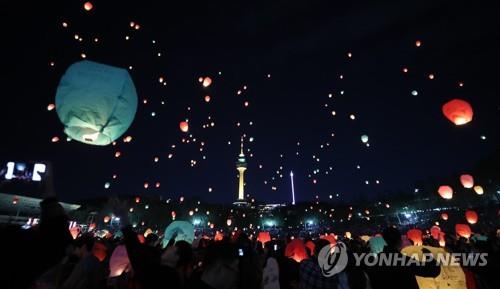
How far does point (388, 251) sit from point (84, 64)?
4.69m

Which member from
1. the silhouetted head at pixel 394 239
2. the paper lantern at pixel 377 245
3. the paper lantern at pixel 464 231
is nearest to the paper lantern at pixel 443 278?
the silhouetted head at pixel 394 239

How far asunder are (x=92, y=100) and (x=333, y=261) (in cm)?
387

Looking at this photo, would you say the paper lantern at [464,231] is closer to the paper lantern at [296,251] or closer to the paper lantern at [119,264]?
the paper lantern at [296,251]

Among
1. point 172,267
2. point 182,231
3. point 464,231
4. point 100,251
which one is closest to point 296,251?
point 182,231

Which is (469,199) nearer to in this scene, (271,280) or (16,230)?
(271,280)

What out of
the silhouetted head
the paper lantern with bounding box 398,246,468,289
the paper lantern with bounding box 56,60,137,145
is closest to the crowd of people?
the silhouetted head

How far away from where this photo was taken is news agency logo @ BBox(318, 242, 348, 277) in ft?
12.8

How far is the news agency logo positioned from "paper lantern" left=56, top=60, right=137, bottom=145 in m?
3.47

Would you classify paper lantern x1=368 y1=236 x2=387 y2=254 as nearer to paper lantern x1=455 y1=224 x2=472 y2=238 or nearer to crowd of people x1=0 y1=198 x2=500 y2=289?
crowd of people x1=0 y1=198 x2=500 y2=289

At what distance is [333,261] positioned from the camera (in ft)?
13.1

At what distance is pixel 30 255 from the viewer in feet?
5.73

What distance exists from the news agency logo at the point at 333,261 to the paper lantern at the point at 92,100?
3473 mm

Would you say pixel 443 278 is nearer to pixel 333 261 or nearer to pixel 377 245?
pixel 333 261

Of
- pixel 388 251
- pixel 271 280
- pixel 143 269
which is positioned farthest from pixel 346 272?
pixel 143 269
